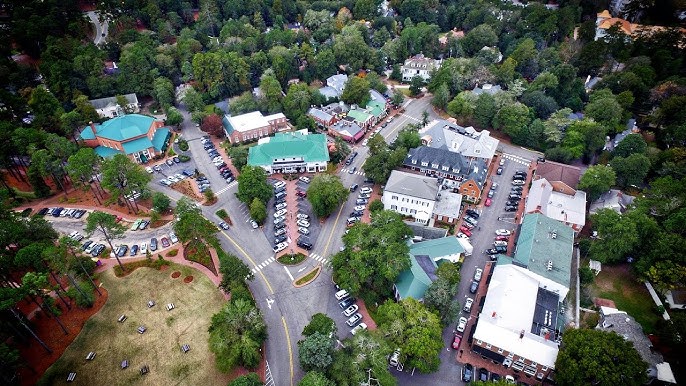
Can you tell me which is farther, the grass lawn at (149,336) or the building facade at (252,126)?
the building facade at (252,126)

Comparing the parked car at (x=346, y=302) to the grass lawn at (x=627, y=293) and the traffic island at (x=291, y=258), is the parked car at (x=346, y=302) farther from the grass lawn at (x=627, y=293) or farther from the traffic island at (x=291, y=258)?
the grass lawn at (x=627, y=293)

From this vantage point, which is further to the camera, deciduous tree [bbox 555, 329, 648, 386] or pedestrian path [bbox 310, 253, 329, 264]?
pedestrian path [bbox 310, 253, 329, 264]

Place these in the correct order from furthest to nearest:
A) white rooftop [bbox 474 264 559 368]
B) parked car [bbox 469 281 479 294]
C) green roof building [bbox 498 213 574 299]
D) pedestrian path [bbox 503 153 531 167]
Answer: pedestrian path [bbox 503 153 531 167] → parked car [bbox 469 281 479 294] → green roof building [bbox 498 213 574 299] → white rooftop [bbox 474 264 559 368]

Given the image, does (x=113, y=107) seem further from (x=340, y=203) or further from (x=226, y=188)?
(x=340, y=203)

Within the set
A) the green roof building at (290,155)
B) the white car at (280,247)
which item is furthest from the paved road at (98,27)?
the white car at (280,247)

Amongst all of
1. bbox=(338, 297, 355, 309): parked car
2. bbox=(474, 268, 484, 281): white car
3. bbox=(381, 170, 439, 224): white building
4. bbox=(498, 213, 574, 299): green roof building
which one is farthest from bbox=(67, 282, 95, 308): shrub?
bbox=(498, 213, 574, 299): green roof building

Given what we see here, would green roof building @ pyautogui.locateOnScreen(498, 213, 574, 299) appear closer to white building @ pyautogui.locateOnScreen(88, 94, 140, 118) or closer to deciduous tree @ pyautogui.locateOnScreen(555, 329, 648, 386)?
deciduous tree @ pyautogui.locateOnScreen(555, 329, 648, 386)
